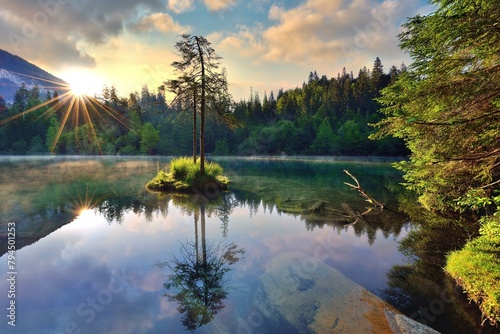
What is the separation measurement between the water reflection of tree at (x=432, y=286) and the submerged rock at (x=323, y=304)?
53 centimetres

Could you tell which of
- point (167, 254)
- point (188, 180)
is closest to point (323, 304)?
point (167, 254)

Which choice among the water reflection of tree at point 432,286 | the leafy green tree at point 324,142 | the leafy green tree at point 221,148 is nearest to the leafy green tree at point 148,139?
the leafy green tree at point 221,148

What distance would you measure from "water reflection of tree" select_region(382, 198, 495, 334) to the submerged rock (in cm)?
53

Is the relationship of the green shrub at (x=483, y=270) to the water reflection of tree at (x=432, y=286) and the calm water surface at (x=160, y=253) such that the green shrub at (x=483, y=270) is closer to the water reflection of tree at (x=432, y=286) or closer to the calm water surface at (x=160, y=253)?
the water reflection of tree at (x=432, y=286)

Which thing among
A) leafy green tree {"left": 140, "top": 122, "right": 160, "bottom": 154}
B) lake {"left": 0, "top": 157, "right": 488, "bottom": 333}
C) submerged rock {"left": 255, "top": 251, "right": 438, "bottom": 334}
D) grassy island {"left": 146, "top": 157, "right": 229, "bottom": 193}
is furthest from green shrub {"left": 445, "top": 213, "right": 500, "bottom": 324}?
leafy green tree {"left": 140, "top": 122, "right": 160, "bottom": 154}

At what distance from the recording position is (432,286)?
283 inches

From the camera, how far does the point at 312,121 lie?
314ft

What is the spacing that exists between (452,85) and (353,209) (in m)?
12.5

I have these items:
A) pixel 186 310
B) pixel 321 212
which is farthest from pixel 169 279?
pixel 321 212

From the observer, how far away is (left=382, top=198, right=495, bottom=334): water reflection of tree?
5.68m

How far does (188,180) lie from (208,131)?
262 feet

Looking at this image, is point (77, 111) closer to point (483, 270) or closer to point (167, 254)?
point (167, 254)

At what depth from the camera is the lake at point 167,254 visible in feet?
19.0

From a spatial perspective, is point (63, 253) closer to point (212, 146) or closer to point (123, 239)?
point (123, 239)
